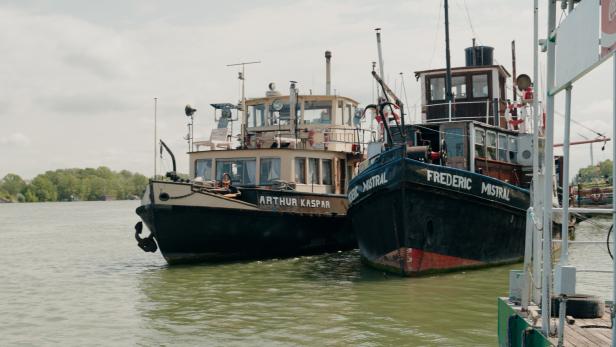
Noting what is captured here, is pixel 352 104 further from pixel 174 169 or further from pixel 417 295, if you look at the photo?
pixel 417 295

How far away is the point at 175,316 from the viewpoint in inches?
440

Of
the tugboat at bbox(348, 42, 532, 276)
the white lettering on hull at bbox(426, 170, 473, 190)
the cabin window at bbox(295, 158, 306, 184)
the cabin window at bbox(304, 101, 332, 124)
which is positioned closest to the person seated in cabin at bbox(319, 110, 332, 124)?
the cabin window at bbox(304, 101, 332, 124)

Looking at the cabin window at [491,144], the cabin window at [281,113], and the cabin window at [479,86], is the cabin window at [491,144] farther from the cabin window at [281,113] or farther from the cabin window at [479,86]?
the cabin window at [281,113]

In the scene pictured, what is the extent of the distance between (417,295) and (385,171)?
272 centimetres

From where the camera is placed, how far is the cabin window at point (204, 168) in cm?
1955

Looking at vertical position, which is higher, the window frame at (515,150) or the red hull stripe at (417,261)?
the window frame at (515,150)

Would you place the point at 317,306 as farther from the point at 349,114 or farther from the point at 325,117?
the point at 349,114

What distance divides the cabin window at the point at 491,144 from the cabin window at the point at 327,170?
16.5ft

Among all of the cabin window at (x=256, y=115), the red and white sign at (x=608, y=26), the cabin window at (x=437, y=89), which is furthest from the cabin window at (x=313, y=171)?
the red and white sign at (x=608, y=26)

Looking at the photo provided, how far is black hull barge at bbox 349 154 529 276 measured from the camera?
532 inches

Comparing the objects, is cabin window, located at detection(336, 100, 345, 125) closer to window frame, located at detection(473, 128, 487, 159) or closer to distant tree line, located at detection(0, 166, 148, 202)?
window frame, located at detection(473, 128, 487, 159)

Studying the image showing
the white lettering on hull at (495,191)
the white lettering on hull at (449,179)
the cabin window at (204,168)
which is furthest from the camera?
the cabin window at (204,168)

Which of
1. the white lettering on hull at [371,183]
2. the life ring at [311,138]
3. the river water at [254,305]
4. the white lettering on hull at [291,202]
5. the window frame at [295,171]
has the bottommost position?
the river water at [254,305]

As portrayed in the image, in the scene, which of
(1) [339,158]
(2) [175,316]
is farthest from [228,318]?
(1) [339,158]
